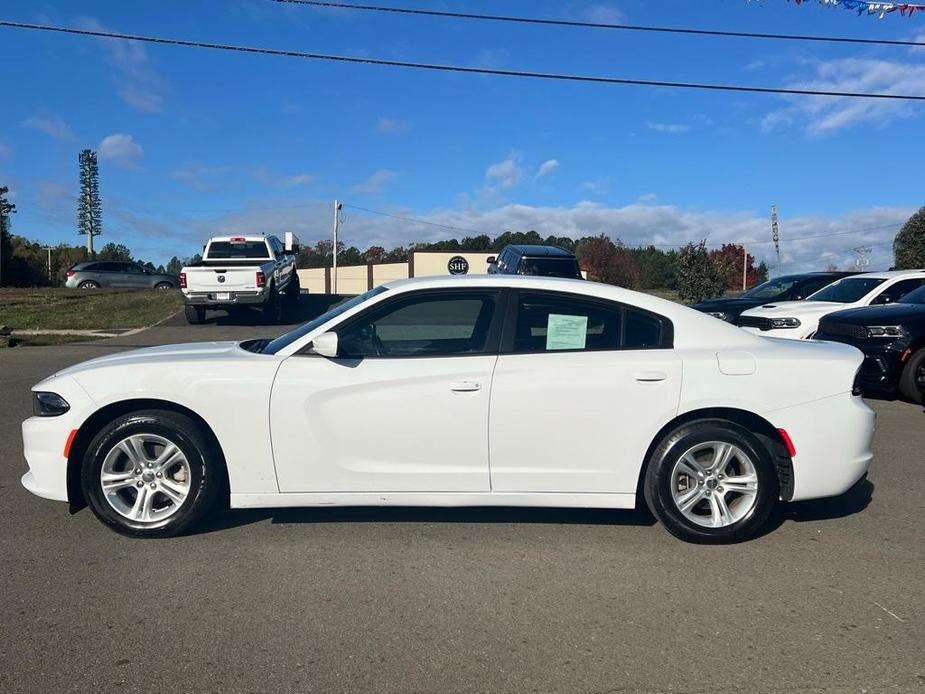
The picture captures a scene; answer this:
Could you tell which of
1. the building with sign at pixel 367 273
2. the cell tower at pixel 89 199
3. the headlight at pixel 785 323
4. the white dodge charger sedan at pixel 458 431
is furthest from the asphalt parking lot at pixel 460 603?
the cell tower at pixel 89 199

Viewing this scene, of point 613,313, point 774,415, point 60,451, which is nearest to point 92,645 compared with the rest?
point 60,451

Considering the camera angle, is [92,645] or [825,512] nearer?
[92,645]

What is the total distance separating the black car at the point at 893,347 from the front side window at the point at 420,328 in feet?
21.5

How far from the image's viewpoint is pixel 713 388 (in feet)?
15.0

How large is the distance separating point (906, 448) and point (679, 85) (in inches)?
470

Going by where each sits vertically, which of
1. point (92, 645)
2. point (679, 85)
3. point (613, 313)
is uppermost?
point (679, 85)

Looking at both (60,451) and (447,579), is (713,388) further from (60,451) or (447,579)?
(60,451)

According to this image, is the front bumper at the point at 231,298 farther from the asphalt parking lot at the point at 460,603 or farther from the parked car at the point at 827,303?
the asphalt parking lot at the point at 460,603

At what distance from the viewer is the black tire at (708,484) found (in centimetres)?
456

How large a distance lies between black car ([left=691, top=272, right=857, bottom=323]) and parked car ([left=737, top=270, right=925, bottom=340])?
126cm

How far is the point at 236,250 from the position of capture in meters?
19.3

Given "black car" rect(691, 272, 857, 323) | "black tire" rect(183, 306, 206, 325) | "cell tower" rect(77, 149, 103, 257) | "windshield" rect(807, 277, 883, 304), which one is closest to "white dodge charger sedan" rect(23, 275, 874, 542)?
"windshield" rect(807, 277, 883, 304)

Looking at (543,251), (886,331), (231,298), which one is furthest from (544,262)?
(886,331)

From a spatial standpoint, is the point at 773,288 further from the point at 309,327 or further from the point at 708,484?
the point at 309,327
